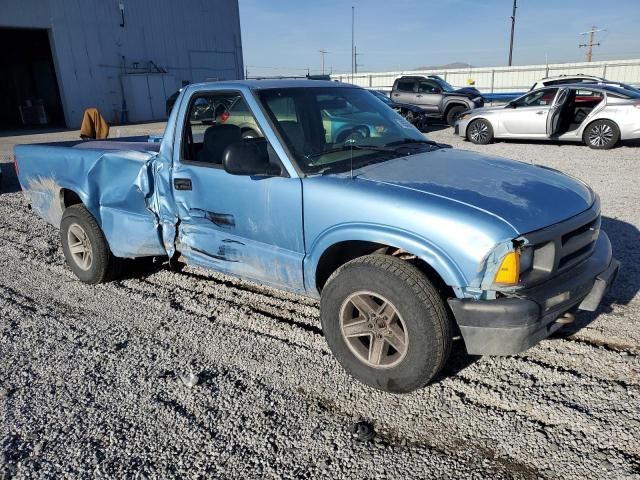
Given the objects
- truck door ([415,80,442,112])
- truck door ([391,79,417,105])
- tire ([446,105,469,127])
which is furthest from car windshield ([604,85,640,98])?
truck door ([391,79,417,105])

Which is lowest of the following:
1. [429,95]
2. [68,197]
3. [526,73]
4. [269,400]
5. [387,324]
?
[269,400]

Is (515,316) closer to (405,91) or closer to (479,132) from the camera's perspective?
(479,132)

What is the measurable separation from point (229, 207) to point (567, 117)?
11590mm

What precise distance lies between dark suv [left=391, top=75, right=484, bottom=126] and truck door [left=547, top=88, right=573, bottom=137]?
595 centimetres

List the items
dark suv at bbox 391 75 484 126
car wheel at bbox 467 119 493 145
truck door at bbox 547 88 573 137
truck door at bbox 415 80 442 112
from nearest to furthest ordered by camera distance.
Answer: truck door at bbox 547 88 573 137 < car wheel at bbox 467 119 493 145 < dark suv at bbox 391 75 484 126 < truck door at bbox 415 80 442 112

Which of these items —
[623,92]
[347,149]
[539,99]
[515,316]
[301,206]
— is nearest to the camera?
[515,316]

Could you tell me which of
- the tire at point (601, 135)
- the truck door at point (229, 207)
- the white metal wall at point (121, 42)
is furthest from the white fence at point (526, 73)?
the truck door at point (229, 207)

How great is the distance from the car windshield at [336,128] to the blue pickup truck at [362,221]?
0.05 feet

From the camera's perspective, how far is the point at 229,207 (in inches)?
139

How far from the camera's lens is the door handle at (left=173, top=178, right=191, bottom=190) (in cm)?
380

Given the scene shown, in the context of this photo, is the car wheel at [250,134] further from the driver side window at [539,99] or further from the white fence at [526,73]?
the white fence at [526,73]

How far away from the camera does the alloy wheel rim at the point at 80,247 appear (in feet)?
15.4

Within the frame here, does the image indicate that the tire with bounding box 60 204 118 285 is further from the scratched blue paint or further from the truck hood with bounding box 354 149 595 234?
the truck hood with bounding box 354 149 595 234

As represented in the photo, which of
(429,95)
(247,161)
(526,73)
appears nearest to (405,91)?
(429,95)
